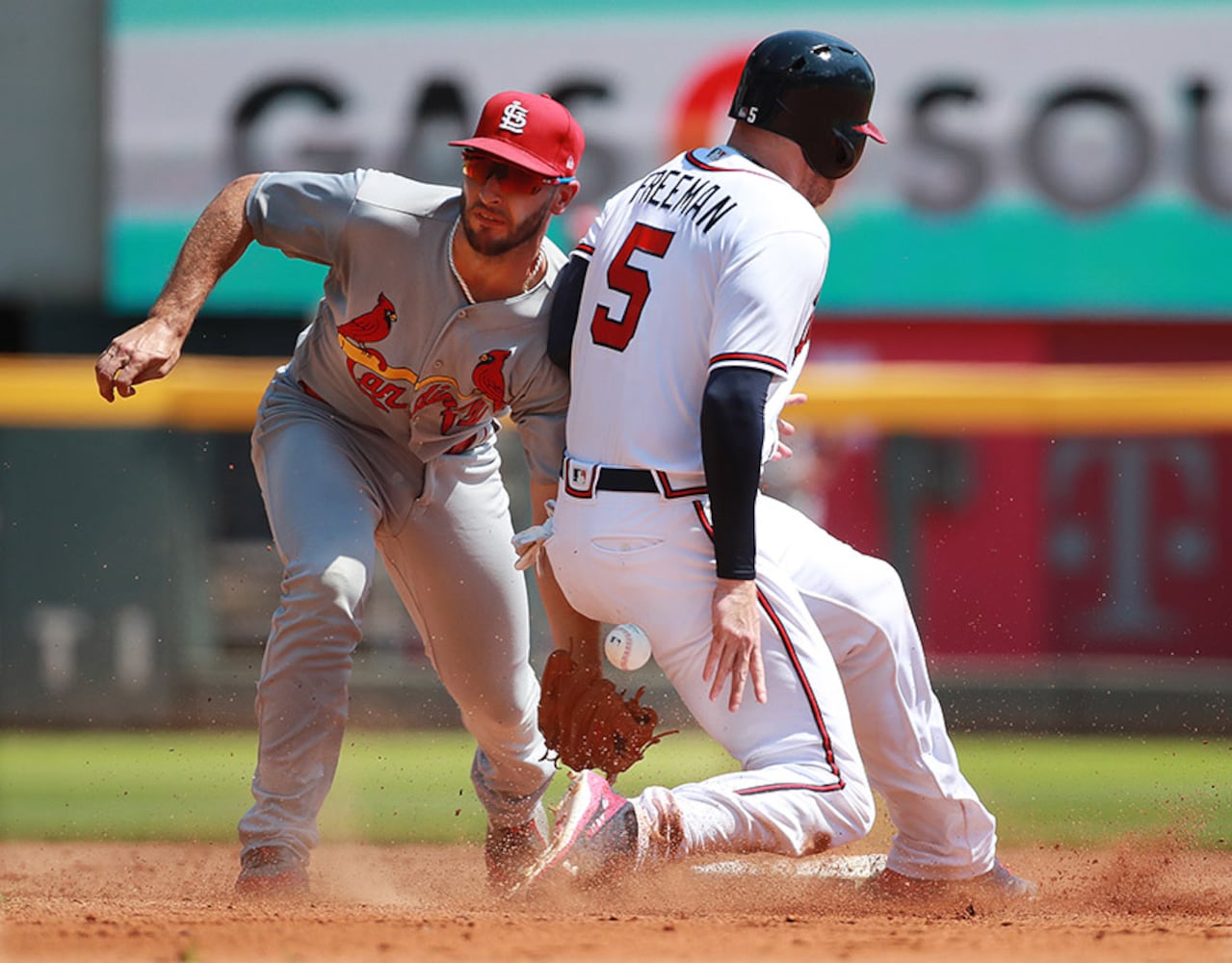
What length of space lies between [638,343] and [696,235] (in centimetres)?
22

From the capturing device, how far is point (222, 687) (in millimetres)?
7133

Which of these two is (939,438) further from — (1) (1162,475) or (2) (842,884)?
(2) (842,884)

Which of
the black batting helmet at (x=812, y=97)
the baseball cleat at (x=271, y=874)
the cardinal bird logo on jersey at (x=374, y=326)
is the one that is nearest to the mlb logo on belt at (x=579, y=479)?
the cardinal bird logo on jersey at (x=374, y=326)

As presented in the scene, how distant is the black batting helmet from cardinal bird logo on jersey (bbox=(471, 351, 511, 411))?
2.26ft

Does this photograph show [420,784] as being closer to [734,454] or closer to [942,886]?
[942,886]

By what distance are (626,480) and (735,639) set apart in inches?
14.1

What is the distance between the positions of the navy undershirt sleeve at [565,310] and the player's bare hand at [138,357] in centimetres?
72

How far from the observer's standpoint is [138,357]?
3266 millimetres

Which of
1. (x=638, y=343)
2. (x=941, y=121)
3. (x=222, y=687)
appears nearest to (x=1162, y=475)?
(x=941, y=121)

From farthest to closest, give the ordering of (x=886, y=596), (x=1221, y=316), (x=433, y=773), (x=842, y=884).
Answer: (x=1221, y=316)
(x=433, y=773)
(x=842, y=884)
(x=886, y=596)

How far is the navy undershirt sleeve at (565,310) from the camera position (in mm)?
3338

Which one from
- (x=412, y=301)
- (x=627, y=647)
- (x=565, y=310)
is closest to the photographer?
(x=627, y=647)

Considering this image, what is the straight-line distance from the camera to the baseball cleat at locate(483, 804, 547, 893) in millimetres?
4027

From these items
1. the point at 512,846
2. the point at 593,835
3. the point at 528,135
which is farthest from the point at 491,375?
the point at 512,846
